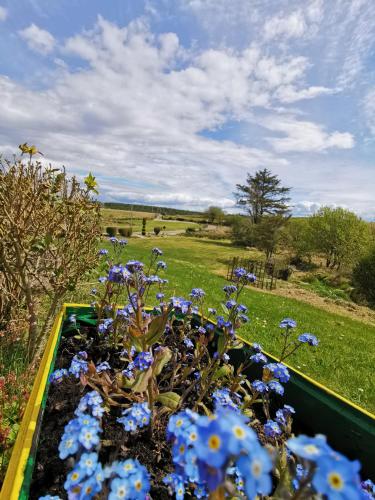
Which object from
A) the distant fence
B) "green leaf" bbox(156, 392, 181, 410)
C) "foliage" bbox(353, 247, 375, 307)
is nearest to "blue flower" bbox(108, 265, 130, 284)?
"green leaf" bbox(156, 392, 181, 410)

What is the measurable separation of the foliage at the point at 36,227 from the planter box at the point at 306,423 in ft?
2.59

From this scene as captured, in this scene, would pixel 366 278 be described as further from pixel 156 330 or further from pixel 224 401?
pixel 156 330

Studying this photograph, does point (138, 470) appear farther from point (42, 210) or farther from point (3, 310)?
point (3, 310)

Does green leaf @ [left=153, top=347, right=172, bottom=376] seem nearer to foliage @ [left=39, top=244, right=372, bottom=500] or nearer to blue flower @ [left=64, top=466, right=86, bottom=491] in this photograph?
foliage @ [left=39, top=244, right=372, bottom=500]

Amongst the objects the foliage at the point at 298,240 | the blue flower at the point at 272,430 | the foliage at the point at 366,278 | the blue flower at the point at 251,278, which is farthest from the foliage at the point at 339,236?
the blue flower at the point at 272,430

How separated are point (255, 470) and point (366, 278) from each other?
16.8 metres

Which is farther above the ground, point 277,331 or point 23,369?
point 23,369

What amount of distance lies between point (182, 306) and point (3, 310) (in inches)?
87.3

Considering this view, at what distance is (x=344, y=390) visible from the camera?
3803 millimetres

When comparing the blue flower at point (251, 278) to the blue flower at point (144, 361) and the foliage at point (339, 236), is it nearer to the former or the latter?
the blue flower at point (144, 361)

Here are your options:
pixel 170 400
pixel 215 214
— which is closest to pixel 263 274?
pixel 170 400

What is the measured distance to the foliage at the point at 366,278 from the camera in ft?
47.0

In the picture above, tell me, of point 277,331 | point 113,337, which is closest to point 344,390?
point 277,331

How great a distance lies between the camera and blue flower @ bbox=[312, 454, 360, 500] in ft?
1.77
